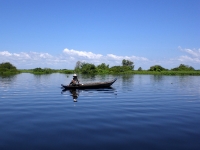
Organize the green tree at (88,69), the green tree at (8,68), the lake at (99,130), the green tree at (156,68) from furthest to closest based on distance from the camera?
the green tree at (88,69)
the green tree at (156,68)
the green tree at (8,68)
the lake at (99,130)

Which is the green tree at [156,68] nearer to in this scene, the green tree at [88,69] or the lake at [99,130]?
the green tree at [88,69]

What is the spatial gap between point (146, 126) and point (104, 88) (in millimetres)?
→ 18545

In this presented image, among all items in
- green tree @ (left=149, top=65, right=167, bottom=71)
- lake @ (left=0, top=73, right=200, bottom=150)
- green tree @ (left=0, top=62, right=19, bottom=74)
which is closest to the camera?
lake @ (left=0, top=73, right=200, bottom=150)

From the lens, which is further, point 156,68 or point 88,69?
point 88,69

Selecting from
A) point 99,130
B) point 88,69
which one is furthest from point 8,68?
point 99,130

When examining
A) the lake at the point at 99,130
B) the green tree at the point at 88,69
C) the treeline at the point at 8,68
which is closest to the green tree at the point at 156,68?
the green tree at the point at 88,69

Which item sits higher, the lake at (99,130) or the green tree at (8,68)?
the green tree at (8,68)

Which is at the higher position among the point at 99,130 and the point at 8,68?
the point at 8,68

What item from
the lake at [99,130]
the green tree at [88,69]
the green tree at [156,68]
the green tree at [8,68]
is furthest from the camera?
the green tree at [88,69]

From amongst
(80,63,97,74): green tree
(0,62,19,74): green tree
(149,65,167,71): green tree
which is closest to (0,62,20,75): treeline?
(0,62,19,74): green tree

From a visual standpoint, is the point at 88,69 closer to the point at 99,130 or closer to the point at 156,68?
the point at 156,68

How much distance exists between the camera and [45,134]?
9156 mm

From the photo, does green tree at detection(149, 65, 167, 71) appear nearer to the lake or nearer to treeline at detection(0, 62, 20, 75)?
treeline at detection(0, 62, 20, 75)

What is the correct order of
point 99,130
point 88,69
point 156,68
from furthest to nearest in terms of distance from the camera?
point 88,69 → point 156,68 → point 99,130
